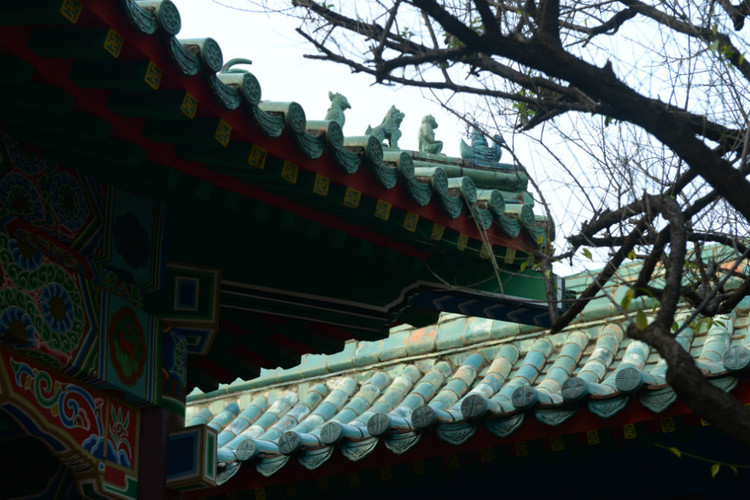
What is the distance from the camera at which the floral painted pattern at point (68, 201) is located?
399 cm

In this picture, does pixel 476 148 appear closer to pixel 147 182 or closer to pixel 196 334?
pixel 196 334

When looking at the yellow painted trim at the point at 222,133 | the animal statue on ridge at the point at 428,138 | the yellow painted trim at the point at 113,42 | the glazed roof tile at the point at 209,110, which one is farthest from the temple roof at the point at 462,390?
the yellow painted trim at the point at 113,42

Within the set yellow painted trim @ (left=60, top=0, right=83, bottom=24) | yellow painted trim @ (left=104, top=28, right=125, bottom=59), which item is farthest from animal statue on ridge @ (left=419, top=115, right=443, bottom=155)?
yellow painted trim @ (left=60, top=0, right=83, bottom=24)

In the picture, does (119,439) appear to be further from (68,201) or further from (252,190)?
(252,190)

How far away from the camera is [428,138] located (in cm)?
680

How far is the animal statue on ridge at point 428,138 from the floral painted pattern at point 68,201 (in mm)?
2889

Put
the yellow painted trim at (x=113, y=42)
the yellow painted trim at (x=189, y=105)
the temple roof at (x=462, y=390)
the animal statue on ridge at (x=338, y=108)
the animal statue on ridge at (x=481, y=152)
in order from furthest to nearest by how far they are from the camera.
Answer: the animal statue on ridge at (x=481, y=152) < the animal statue on ridge at (x=338, y=108) < the temple roof at (x=462, y=390) < the yellow painted trim at (x=189, y=105) < the yellow painted trim at (x=113, y=42)

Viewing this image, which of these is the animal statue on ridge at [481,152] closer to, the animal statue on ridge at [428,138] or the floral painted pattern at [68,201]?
the animal statue on ridge at [428,138]

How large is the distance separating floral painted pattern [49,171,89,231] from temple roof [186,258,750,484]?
1929 mm

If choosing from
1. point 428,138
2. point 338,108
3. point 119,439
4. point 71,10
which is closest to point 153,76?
point 71,10

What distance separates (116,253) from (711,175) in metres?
2.21

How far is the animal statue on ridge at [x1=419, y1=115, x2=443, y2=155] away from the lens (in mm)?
6636

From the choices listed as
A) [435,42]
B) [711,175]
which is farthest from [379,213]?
[711,175]

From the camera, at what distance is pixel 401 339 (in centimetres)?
812
